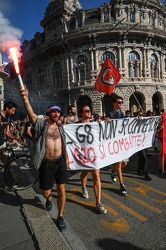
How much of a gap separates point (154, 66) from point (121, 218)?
30867 mm

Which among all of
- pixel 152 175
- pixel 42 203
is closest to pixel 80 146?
pixel 42 203

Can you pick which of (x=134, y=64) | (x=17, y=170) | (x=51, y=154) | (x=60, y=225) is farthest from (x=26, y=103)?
(x=134, y=64)

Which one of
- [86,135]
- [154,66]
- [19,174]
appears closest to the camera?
[86,135]

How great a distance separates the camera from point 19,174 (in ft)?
15.1

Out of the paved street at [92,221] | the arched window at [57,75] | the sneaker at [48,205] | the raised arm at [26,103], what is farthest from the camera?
the arched window at [57,75]

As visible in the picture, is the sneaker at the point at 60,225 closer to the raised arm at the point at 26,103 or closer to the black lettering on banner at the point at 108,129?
the raised arm at the point at 26,103

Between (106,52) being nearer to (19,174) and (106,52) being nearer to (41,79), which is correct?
(41,79)

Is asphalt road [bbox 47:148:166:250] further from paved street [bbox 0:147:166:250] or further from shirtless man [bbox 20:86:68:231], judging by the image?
Answer: shirtless man [bbox 20:86:68:231]

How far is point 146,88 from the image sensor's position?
92.4 ft

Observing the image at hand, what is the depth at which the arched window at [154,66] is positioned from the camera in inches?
1160

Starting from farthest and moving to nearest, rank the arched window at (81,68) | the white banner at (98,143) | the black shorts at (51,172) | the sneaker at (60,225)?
the arched window at (81,68) → the white banner at (98,143) → the black shorts at (51,172) → the sneaker at (60,225)

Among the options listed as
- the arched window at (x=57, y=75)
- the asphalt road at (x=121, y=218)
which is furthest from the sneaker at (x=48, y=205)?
the arched window at (x=57, y=75)

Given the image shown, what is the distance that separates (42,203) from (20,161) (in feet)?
4.93

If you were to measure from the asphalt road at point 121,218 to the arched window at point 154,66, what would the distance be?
93.2ft
